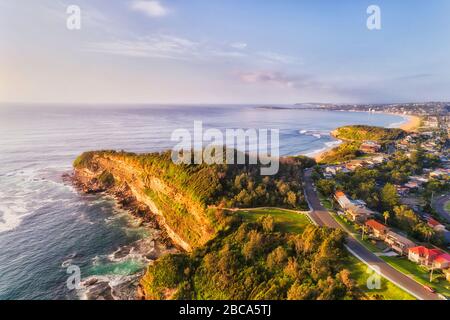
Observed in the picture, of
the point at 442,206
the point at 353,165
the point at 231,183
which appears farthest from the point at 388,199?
the point at 231,183

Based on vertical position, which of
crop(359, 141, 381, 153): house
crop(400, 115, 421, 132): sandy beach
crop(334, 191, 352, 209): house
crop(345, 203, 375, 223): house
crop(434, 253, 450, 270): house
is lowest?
crop(434, 253, 450, 270): house

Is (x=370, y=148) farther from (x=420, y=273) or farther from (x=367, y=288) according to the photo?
(x=367, y=288)

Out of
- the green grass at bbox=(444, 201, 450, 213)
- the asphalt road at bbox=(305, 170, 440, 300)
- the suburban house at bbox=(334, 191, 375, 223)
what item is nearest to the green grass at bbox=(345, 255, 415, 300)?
the asphalt road at bbox=(305, 170, 440, 300)

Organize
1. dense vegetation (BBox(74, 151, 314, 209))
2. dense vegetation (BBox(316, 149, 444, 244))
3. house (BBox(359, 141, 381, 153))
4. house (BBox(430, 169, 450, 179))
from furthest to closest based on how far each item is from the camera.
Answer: house (BBox(359, 141, 381, 153)) → house (BBox(430, 169, 450, 179)) → dense vegetation (BBox(74, 151, 314, 209)) → dense vegetation (BBox(316, 149, 444, 244))

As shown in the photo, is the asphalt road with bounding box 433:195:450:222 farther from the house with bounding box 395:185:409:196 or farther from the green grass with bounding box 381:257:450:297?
the green grass with bounding box 381:257:450:297
